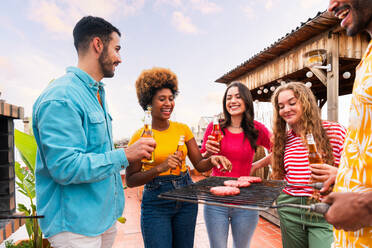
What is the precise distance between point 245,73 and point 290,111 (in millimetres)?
6718

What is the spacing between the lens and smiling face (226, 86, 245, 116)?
259 cm

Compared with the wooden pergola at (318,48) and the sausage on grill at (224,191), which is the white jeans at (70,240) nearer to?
the sausage on grill at (224,191)

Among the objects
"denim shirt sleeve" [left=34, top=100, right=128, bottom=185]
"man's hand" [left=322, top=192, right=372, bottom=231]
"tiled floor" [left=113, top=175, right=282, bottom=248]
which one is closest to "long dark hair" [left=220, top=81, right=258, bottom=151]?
"man's hand" [left=322, top=192, right=372, bottom=231]

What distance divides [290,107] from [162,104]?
1309 mm

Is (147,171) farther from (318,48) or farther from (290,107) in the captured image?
(318,48)

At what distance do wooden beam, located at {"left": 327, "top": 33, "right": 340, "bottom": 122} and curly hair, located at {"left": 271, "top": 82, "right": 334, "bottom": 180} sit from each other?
3209 mm

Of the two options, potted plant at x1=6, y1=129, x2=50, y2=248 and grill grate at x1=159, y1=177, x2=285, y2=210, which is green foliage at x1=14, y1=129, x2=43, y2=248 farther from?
grill grate at x1=159, y1=177, x2=285, y2=210

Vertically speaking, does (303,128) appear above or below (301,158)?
above

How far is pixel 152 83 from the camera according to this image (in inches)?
87.3

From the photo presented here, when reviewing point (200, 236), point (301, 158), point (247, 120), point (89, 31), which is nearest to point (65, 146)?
point (89, 31)

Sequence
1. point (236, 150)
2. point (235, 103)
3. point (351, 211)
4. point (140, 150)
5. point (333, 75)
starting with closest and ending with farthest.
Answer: point (351, 211)
point (140, 150)
point (236, 150)
point (235, 103)
point (333, 75)

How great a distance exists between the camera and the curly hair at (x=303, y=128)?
189cm

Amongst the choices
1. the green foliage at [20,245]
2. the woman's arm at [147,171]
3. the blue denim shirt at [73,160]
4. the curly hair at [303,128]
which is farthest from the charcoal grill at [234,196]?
the green foliage at [20,245]

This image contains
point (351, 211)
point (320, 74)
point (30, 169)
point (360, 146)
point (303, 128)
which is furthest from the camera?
point (320, 74)
